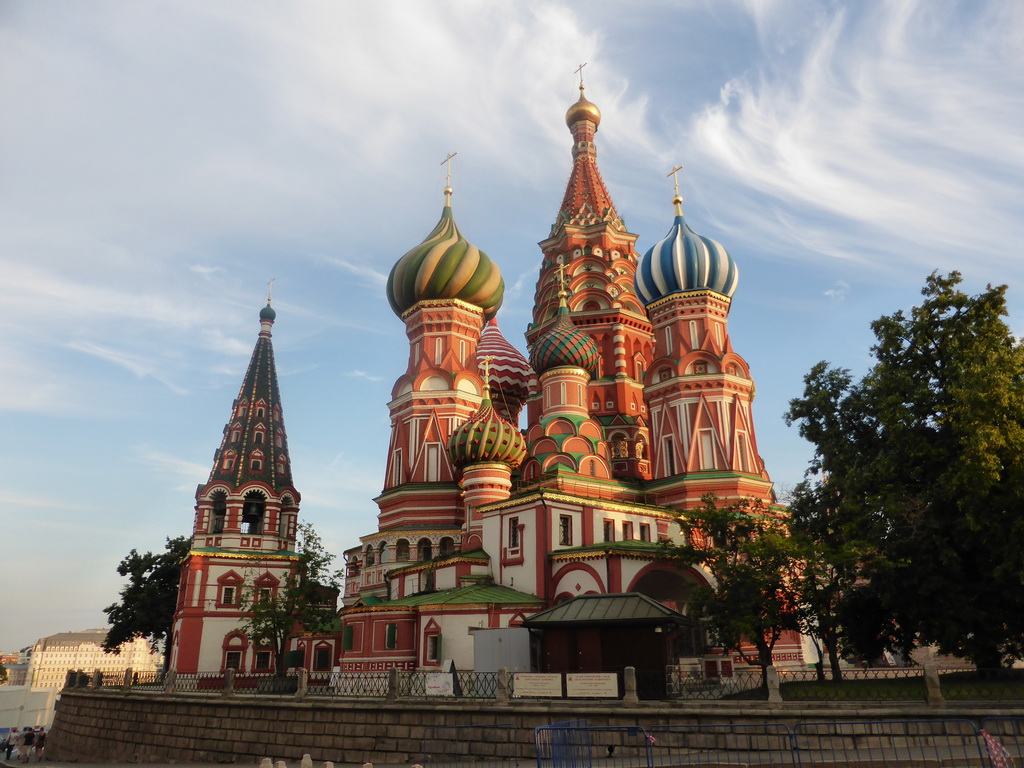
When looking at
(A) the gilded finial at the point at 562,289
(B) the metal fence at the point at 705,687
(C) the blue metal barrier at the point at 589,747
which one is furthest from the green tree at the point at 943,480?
(A) the gilded finial at the point at 562,289

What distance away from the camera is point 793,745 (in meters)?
12.8

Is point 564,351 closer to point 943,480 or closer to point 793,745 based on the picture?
point 943,480

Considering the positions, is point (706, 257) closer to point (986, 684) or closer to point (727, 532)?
point (727, 532)

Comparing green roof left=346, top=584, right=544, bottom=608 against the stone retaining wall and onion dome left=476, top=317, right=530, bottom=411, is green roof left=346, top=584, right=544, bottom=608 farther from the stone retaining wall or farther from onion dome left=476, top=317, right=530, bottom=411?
onion dome left=476, top=317, right=530, bottom=411

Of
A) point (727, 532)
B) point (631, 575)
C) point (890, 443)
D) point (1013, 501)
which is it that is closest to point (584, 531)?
point (631, 575)

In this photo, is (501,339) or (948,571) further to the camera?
(501,339)

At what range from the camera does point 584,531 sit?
1166 inches

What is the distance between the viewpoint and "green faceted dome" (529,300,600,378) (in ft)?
114

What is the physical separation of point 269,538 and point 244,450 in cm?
481

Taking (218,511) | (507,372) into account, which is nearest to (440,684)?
(218,511)

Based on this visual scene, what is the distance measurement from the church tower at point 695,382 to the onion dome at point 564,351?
153 inches

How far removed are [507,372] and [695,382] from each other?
1257cm

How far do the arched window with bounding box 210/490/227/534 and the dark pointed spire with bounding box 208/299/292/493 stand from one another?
842mm

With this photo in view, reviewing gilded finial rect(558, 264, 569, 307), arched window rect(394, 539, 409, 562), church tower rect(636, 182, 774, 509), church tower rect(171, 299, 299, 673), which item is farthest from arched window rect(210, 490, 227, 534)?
church tower rect(636, 182, 774, 509)
